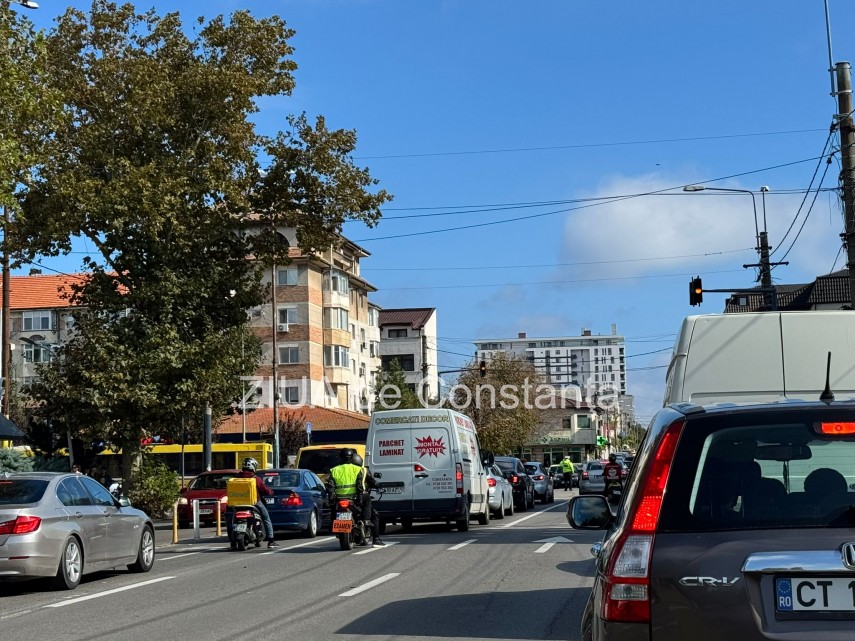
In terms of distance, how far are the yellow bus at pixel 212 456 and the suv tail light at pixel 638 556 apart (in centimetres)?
4637

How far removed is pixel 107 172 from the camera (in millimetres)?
31531

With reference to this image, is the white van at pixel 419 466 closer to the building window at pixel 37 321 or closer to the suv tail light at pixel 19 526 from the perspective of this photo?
the suv tail light at pixel 19 526

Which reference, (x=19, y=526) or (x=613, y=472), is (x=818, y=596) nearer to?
(x=19, y=526)

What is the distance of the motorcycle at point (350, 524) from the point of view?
19984 mm

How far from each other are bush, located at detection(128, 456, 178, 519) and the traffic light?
15.6 meters

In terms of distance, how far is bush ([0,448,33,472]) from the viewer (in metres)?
33.1

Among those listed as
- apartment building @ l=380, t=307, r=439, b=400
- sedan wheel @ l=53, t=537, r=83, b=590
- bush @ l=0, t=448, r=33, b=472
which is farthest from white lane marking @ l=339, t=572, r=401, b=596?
apartment building @ l=380, t=307, r=439, b=400

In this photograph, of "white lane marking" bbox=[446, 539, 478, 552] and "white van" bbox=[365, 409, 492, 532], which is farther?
"white van" bbox=[365, 409, 492, 532]

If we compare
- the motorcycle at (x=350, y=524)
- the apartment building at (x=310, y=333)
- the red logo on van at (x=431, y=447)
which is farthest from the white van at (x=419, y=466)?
the apartment building at (x=310, y=333)

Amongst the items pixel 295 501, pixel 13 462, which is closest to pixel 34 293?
pixel 13 462

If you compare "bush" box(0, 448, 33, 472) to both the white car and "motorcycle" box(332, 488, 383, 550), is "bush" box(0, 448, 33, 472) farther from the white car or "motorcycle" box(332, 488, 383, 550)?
"motorcycle" box(332, 488, 383, 550)

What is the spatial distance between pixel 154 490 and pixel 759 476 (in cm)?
3256

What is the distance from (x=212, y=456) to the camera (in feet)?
175

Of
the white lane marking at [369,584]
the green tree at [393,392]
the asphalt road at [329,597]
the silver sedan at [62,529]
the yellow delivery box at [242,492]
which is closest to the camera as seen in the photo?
the asphalt road at [329,597]
